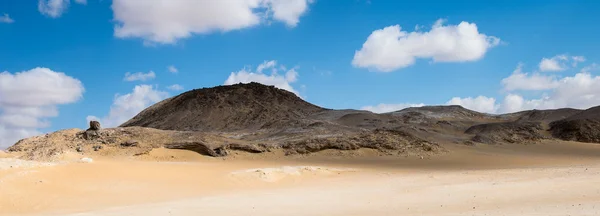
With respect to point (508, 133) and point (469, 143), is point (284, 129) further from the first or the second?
point (508, 133)

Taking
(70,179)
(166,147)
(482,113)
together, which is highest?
(482,113)

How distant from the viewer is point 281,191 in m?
13.1

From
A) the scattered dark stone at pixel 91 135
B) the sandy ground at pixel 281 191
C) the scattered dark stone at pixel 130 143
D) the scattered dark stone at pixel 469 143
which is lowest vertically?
the sandy ground at pixel 281 191

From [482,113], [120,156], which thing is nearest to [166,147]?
[120,156]

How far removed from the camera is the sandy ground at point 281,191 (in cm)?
952

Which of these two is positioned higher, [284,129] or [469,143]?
[284,129]

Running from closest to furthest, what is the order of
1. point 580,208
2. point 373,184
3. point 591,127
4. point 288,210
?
point 580,208 → point 288,210 → point 373,184 → point 591,127

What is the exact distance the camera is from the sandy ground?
952cm

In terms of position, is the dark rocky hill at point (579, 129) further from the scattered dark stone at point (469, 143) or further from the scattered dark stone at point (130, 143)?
the scattered dark stone at point (130, 143)

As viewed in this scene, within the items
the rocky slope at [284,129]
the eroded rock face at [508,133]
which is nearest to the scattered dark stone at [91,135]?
the rocky slope at [284,129]

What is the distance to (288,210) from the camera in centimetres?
982

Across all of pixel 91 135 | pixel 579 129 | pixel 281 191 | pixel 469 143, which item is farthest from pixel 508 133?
pixel 91 135

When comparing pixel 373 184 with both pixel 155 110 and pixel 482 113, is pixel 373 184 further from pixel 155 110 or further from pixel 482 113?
pixel 155 110

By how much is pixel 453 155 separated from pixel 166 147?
43.6 ft
